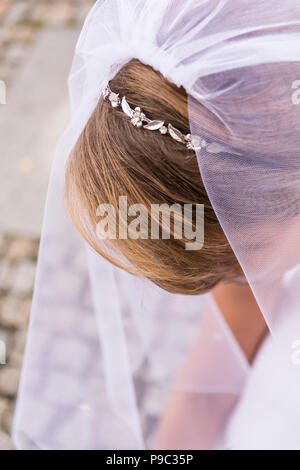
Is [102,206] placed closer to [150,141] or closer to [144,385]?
[150,141]

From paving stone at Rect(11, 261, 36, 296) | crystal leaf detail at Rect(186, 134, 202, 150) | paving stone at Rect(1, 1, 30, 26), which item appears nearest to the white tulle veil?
crystal leaf detail at Rect(186, 134, 202, 150)

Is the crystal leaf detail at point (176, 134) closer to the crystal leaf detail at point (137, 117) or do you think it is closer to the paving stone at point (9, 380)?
the crystal leaf detail at point (137, 117)

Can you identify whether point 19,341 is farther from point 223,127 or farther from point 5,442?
point 223,127

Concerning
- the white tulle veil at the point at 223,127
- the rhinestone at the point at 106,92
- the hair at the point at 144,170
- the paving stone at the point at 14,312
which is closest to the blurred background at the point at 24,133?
the paving stone at the point at 14,312

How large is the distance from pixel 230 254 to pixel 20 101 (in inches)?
91.4

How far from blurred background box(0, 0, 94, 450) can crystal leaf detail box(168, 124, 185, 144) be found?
1319 millimetres

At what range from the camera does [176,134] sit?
0.63 meters

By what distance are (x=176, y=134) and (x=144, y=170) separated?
0.07 m

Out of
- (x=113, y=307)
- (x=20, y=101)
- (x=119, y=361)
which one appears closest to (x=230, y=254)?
(x=113, y=307)

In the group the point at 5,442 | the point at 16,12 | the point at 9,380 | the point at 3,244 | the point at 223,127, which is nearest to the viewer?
the point at 223,127

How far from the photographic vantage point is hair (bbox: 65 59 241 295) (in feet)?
2.09

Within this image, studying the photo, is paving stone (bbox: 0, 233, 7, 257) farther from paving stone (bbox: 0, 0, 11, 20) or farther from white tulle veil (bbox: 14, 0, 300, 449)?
paving stone (bbox: 0, 0, 11, 20)

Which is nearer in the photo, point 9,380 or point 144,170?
point 144,170

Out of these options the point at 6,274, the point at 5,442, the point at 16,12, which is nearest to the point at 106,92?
the point at 5,442
